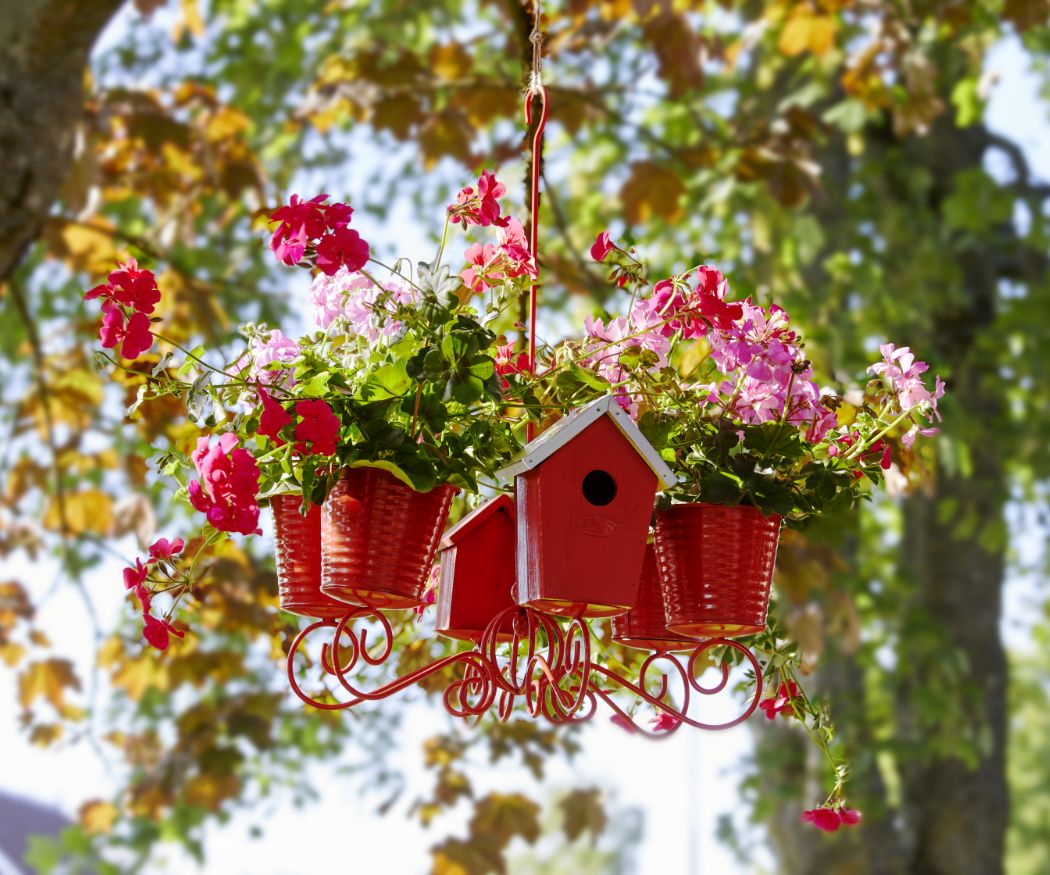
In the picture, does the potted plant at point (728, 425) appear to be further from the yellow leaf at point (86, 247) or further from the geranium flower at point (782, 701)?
the yellow leaf at point (86, 247)

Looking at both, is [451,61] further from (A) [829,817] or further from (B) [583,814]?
(A) [829,817]

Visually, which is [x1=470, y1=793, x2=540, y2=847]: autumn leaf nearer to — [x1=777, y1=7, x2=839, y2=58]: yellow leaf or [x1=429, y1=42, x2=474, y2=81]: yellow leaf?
[x1=429, y1=42, x2=474, y2=81]: yellow leaf

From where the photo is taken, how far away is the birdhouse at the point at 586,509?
1.74 meters

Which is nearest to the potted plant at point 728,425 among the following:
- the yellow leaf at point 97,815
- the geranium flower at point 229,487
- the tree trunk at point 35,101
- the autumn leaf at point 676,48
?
the geranium flower at point 229,487

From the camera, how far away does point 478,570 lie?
1984mm

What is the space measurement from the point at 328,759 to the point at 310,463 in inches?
269

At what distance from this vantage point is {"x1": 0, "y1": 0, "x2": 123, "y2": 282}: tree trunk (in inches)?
116

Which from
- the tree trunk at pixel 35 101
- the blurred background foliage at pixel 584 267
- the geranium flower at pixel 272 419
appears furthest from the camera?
the blurred background foliage at pixel 584 267

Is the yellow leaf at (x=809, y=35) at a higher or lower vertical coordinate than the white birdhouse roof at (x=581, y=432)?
higher

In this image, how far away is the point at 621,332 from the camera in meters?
1.92

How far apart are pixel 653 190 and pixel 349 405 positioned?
3.44 metres

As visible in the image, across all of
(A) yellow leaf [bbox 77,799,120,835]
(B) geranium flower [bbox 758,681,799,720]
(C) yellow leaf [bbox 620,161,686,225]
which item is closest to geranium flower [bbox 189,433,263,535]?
(B) geranium flower [bbox 758,681,799,720]

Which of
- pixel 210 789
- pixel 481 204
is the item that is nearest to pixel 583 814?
pixel 210 789

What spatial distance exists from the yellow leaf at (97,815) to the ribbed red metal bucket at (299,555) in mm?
3937
